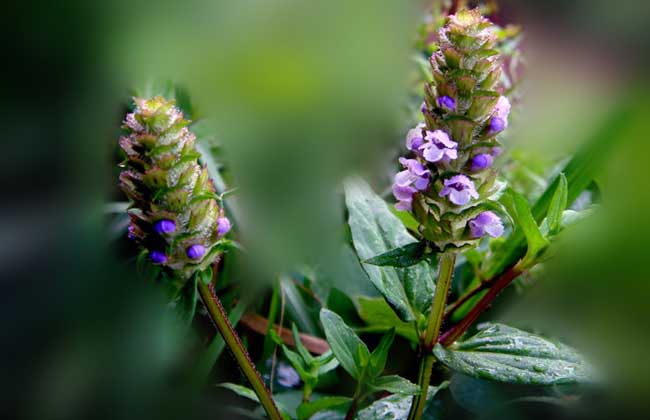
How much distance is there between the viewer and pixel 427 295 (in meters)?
0.86

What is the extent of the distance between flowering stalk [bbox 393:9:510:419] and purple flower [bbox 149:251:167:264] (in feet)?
0.91

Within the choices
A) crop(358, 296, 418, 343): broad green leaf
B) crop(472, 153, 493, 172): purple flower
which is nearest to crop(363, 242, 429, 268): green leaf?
crop(472, 153, 493, 172): purple flower

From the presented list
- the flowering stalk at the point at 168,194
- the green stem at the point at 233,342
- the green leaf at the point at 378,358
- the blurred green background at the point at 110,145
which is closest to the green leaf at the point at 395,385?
the green leaf at the point at 378,358

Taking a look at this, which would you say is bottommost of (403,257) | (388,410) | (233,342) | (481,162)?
(388,410)

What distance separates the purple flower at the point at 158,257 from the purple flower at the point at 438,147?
301 millimetres

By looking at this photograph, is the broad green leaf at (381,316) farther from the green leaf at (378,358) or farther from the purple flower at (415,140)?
the purple flower at (415,140)

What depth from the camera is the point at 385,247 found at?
850 millimetres

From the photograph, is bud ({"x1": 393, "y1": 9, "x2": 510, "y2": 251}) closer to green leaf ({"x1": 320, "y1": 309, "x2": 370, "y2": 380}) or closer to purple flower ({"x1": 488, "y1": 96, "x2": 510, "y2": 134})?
purple flower ({"x1": 488, "y1": 96, "x2": 510, "y2": 134})

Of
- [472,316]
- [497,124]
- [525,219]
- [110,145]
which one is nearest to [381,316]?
[472,316]

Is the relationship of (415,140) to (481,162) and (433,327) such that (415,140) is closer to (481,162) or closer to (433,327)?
(481,162)

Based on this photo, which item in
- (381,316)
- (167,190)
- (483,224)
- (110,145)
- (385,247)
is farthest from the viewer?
(381,316)

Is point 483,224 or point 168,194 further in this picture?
point 483,224

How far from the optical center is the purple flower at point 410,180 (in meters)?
0.71

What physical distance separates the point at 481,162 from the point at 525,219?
0.15m
